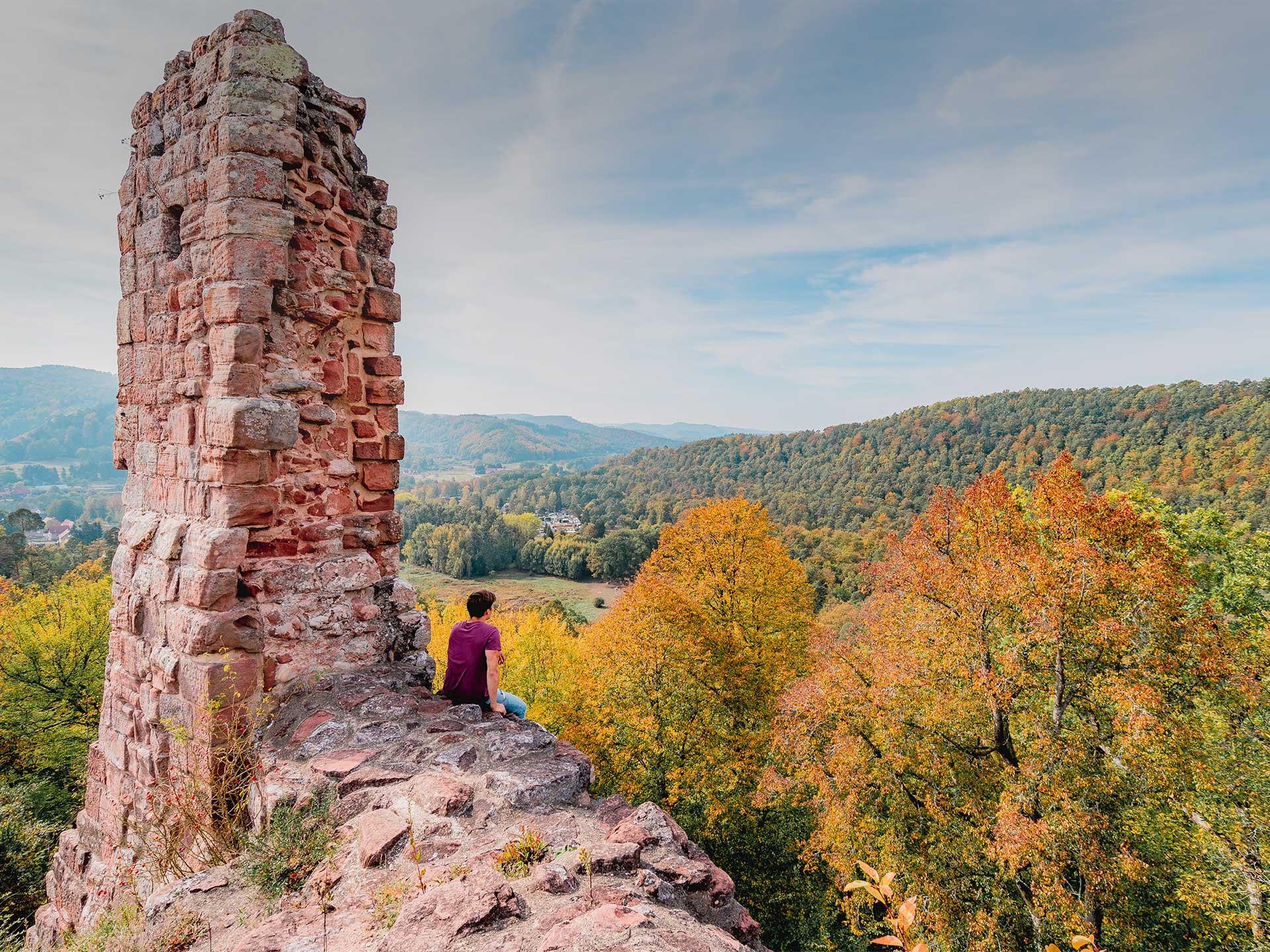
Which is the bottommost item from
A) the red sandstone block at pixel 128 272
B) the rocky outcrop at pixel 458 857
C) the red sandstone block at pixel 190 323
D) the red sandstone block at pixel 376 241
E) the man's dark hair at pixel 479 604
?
the rocky outcrop at pixel 458 857

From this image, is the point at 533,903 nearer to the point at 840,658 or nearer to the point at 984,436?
the point at 840,658

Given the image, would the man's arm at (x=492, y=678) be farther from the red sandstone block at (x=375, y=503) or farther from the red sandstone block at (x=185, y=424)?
the red sandstone block at (x=185, y=424)

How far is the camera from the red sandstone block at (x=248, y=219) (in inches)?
152

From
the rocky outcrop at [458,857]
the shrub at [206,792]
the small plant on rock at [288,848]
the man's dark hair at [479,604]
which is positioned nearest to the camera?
the rocky outcrop at [458,857]

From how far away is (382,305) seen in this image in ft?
15.5

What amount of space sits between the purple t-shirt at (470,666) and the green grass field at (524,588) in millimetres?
47062

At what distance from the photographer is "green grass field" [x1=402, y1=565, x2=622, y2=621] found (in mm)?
55656

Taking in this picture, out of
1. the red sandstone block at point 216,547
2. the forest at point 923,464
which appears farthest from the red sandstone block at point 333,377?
the forest at point 923,464

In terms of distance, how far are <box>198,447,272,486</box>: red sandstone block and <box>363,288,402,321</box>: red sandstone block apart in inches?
54.3

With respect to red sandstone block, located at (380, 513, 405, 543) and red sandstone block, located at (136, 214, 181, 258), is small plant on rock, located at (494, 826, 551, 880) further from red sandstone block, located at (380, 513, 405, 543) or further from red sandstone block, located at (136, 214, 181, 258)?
red sandstone block, located at (136, 214, 181, 258)

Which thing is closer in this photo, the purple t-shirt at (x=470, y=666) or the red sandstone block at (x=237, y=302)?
the red sandstone block at (x=237, y=302)

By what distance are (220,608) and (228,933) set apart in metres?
2.11

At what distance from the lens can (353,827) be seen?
2.79m

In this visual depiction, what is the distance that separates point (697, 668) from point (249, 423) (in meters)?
10.0
